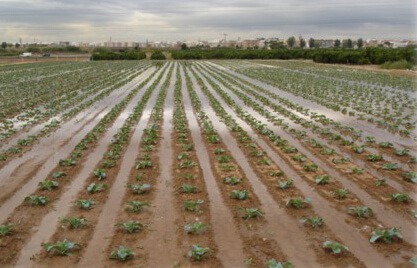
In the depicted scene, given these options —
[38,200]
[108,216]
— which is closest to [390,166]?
[108,216]

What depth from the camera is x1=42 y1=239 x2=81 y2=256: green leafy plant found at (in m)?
5.94

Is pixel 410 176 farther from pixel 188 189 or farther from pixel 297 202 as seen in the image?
pixel 188 189

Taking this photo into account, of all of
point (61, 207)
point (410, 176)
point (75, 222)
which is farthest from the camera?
point (410, 176)

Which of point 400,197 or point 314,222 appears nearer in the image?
point 314,222

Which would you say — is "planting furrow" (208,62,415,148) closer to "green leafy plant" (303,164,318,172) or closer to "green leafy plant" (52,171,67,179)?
"green leafy plant" (303,164,318,172)

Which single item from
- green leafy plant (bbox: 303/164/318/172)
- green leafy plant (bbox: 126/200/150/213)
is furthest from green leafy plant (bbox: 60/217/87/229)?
green leafy plant (bbox: 303/164/318/172)

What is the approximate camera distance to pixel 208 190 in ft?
27.9

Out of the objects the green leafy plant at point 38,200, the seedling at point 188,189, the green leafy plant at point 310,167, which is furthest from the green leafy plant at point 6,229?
the green leafy plant at point 310,167

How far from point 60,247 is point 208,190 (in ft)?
10.9

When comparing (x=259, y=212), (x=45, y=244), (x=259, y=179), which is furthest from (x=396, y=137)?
(x=45, y=244)

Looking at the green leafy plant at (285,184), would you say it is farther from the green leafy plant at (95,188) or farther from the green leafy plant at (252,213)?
the green leafy plant at (95,188)

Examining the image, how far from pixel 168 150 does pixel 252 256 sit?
634 centimetres

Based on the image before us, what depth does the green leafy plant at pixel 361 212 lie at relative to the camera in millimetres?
7199

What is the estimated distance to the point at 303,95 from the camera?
2434 cm
